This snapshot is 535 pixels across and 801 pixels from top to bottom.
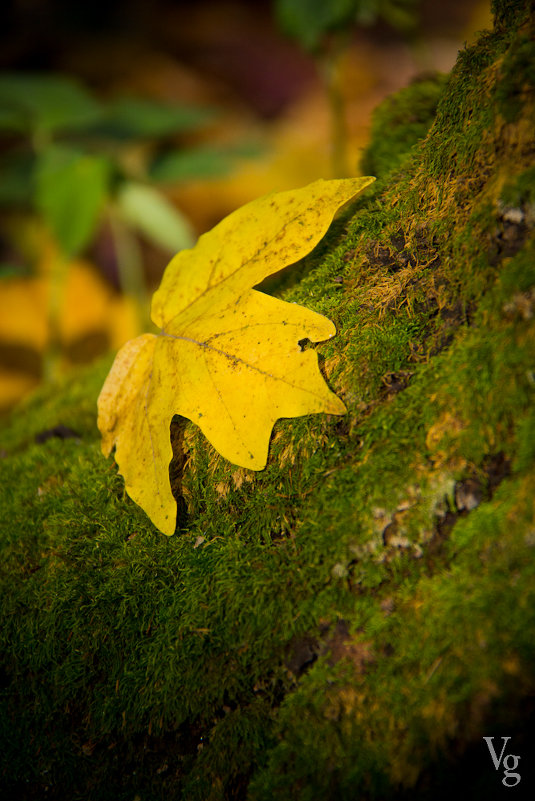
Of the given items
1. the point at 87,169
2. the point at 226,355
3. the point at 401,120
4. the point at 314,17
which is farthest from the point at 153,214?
the point at 226,355

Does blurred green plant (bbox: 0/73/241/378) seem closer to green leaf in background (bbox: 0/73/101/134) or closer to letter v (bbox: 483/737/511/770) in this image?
green leaf in background (bbox: 0/73/101/134)

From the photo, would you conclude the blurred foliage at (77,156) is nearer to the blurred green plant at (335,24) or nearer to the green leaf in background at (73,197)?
the green leaf in background at (73,197)

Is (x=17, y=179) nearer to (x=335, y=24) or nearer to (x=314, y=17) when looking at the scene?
(x=314, y=17)

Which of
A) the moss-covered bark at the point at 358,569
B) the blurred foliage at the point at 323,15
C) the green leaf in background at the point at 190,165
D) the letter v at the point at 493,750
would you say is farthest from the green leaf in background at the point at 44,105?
the letter v at the point at 493,750

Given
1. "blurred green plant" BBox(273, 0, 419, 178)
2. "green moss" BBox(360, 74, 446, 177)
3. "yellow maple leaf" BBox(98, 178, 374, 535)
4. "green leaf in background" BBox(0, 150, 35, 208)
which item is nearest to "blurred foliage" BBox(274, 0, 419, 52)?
"blurred green plant" BBox(273, 0, 419, 178)

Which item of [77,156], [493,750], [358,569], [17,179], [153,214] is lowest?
[493,750]

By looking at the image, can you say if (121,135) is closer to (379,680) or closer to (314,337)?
(314,337)
